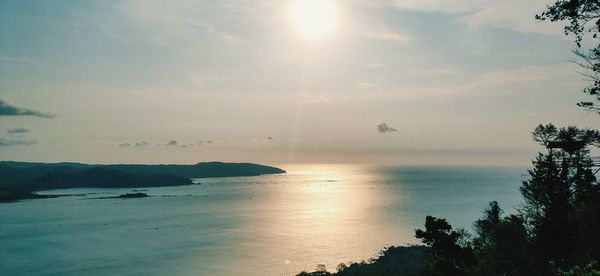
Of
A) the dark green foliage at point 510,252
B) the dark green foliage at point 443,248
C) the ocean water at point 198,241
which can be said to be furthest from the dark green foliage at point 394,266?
the dark green foliage at point 443,248

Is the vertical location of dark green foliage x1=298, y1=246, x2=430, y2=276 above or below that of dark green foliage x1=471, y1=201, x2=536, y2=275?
below

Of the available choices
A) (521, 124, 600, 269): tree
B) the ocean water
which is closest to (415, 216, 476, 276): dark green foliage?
(521, 124, 600, 269): tree

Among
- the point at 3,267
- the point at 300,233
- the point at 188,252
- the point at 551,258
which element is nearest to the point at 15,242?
the point at 3,267

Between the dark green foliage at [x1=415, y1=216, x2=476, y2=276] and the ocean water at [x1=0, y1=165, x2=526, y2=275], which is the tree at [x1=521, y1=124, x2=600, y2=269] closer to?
the dark green foliage at [x1=415, y1=216, x2=476, y2=276]

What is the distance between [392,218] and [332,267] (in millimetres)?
84768

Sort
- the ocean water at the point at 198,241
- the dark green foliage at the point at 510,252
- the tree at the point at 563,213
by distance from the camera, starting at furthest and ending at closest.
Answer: the ocean water at the point at 198,241, the dark green foliage at the point at 510,252, the tree at the point at 563,213

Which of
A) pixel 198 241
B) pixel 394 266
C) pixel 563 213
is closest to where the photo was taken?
pixel 563 213

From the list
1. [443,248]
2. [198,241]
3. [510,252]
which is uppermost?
[443,248]

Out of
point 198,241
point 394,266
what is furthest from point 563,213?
point 198,241

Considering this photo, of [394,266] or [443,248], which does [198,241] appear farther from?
[443,248]

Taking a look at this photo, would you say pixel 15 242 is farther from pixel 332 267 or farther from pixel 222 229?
pixel 332 267

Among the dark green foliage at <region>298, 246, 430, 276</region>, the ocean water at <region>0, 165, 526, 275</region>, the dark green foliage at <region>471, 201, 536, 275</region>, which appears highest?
the dark green foliage at <region>471, 201, 536, 275</region>

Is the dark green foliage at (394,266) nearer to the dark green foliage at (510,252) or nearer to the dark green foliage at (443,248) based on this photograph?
the dark green foliage at (510,252)

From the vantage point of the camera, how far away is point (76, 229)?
161 metres
